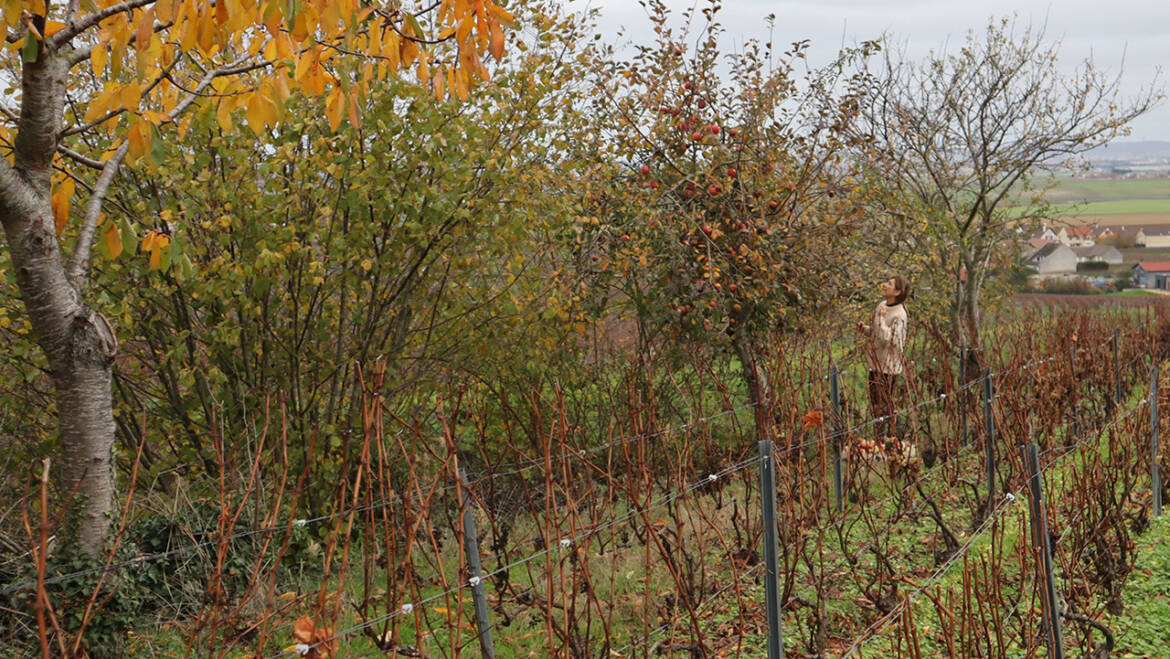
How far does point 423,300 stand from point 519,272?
72 centimetres

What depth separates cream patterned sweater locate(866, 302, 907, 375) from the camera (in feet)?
27.7

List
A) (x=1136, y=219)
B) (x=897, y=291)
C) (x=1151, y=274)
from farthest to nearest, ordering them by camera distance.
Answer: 1. (x=1136, y=219)
2. (x=1151, y=274)
3. (x=897, y=291)

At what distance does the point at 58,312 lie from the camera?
4.20 m

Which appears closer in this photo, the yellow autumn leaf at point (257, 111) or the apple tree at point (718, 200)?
the yellow autumn leaf at point (257, 111)

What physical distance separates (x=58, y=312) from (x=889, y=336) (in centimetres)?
658

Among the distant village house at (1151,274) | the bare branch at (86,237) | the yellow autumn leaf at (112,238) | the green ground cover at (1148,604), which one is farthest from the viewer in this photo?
the distant village house at (1151,274)

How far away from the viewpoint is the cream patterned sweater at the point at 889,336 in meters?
8.45

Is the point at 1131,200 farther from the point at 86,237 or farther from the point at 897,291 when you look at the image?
the point at 86,237

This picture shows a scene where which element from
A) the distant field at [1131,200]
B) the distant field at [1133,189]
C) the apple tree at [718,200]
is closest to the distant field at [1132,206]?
the distant field at [1131,200]

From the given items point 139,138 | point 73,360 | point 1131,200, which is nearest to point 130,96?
point 139,138

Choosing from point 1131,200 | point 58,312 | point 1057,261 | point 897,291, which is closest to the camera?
point 58,312

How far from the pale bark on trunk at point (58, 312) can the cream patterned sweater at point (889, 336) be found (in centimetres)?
603

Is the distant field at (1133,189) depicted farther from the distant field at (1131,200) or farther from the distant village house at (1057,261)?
the distant village house at (1057,261)

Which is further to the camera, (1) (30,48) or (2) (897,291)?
(2) (897,291)
